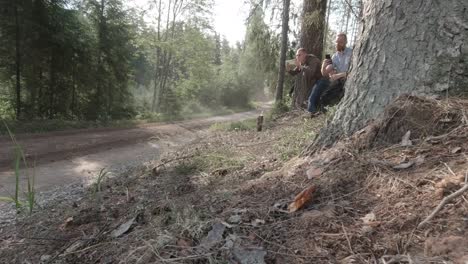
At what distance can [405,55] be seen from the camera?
9.05 feet

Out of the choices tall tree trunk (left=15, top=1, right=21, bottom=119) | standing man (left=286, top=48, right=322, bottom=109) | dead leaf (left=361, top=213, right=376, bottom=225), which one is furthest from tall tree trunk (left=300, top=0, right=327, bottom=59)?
tall tree trunk (left=15, top=1, right=21, bottom=119)

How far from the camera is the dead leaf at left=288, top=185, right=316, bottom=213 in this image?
2.25m

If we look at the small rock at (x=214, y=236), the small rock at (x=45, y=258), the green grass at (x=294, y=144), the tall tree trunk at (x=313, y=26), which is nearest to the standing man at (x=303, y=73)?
the tall tree trunk at (x=313, y=26)

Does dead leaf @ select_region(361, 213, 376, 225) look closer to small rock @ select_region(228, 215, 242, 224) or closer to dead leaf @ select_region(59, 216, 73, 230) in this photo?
small rock @ select_region(228, 215, 242, 224)

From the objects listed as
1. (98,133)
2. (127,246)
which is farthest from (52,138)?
(127,246)

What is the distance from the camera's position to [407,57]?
275 centimetres

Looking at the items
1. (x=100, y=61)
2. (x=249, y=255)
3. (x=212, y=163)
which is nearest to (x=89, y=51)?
(x=100, y=61)

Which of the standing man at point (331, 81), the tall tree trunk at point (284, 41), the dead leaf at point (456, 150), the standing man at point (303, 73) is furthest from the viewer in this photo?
the tall tree trunk at point (284, 41)

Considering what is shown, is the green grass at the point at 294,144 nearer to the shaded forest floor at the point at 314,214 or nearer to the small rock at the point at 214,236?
the shaded forest floor at the point at 314,214

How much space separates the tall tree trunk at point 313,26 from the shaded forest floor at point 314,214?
16.9ft

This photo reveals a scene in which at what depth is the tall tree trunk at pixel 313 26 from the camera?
25.1ft

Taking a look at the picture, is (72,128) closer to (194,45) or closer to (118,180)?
(118,180)

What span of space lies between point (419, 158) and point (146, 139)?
1078cm

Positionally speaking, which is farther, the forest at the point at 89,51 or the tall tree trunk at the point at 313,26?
the forest at the point at 89,51
